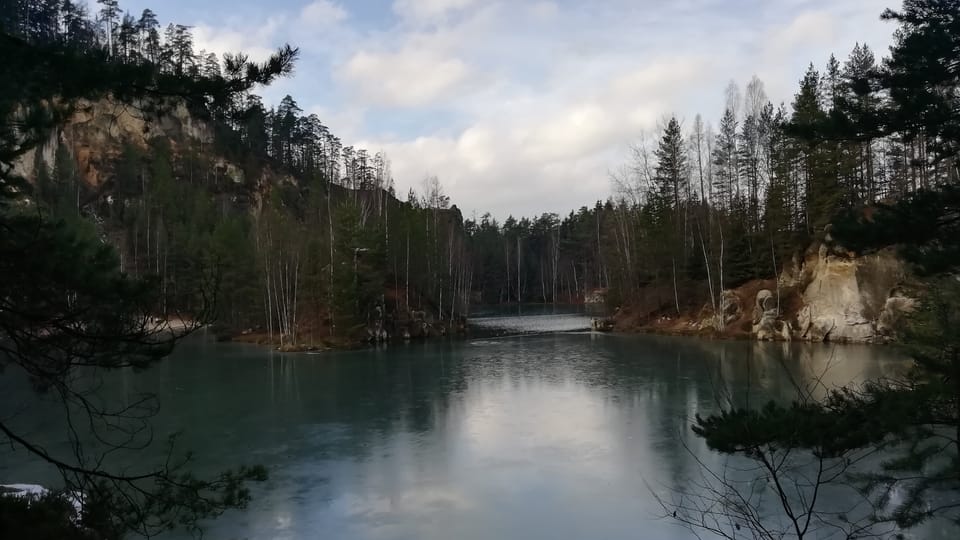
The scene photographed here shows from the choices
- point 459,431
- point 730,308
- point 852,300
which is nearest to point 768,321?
point 730,308

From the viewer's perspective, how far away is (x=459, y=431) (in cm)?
1266

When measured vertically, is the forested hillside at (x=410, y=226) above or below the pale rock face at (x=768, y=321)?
above

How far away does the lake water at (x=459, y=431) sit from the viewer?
314 inches

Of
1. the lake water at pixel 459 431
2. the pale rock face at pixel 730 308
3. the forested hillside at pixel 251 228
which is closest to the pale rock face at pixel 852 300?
the lake water at pixel 459 431

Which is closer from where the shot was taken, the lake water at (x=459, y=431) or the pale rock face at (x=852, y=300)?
the lake water at (x=459, y=431)

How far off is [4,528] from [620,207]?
3819 centimetres

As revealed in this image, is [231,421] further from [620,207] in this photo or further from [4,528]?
[620,207]

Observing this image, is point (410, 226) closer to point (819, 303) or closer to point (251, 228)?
point (251, 228)

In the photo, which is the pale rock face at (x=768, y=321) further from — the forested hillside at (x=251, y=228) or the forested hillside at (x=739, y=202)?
the forested hillside at (x=251, y=228)

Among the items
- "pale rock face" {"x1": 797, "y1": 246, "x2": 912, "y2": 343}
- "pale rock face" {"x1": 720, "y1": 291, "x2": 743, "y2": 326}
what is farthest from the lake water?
"pale rock face" {"x1": 720, "y1": 291, "x2": 743, "y2": 326}

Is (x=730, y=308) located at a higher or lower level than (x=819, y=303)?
lower

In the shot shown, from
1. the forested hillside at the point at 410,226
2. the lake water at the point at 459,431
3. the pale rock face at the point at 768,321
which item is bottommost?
the lake water at the point at 459,431

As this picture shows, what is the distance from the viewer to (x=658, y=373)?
19.4 meters

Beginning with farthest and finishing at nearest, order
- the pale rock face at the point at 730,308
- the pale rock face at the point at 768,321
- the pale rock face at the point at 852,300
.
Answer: the pale rock face at the point at 730,308 < the pale rock face at the point at 768,321 < the pale rock face at the point at 852,300
